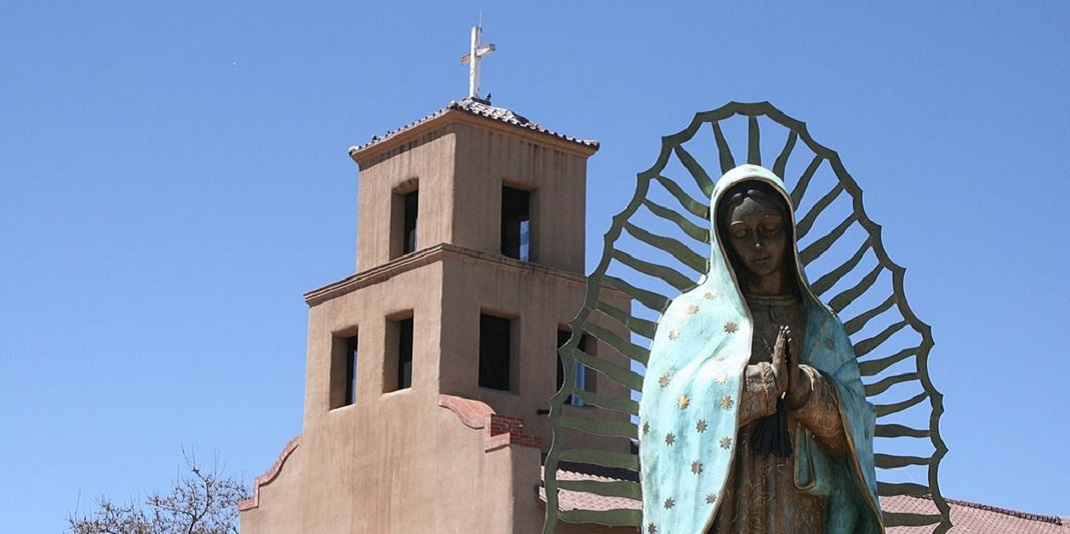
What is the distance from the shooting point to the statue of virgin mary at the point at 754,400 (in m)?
12.4

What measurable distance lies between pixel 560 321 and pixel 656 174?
21430 mm

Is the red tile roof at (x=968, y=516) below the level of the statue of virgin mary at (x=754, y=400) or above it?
above

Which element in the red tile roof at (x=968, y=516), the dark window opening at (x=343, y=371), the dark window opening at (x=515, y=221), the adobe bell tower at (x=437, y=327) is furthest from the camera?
the dark window opening at (x=343, y=371)

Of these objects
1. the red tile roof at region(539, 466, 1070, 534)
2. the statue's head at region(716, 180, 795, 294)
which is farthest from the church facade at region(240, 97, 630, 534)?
the statue's head at region(716, 180, 795, 294)

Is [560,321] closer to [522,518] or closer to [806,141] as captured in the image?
[522,518]

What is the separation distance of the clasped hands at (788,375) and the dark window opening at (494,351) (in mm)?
22534

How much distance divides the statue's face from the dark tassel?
0.99 metres

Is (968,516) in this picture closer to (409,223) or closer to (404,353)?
(404,353)

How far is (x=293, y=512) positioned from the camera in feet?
119

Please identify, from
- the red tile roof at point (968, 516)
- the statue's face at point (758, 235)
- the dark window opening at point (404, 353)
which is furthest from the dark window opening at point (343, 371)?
the statue's face at point (758, 235)

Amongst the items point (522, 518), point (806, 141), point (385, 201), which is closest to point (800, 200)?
point (806, 141)

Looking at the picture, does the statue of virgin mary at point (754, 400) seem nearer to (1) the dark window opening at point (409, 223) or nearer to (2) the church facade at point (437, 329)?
(2) the church facade at point (437, 329)

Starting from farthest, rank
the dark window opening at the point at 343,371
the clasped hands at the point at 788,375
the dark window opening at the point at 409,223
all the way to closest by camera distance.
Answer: the dark window opening at the point at 409,223 < the dark window opening at the point at 343,371 < the clasped hands at the point at 788,375

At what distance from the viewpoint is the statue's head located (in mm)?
12891
